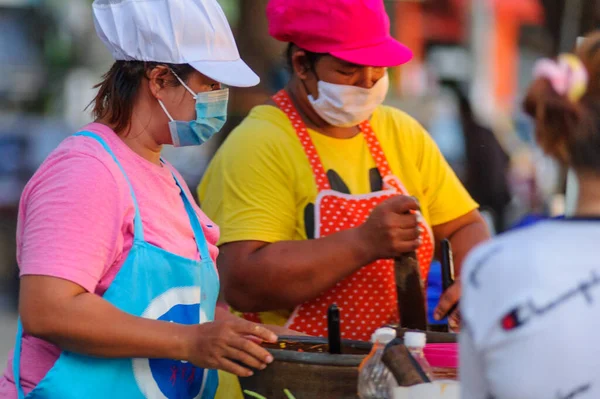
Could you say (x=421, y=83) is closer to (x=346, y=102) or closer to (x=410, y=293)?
(x=346, y=102)

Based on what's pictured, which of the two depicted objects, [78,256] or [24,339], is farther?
[24,339]

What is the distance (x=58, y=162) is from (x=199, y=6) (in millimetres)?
555

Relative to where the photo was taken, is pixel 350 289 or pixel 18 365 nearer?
pixel 18 365

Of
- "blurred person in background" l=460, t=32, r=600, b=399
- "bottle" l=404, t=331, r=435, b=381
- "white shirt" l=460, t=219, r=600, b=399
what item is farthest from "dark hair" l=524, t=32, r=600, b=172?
"bottle" l=404, t=331, r=435, b=381

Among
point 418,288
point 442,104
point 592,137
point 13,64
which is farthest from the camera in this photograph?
point 13,64

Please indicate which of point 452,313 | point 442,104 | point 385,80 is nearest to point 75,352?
point 452,313

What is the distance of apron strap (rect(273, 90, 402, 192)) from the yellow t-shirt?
0.05 ft

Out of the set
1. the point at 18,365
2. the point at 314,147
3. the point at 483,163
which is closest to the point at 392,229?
the point at 314,147

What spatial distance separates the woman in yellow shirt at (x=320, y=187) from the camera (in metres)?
3.01

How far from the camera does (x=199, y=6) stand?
2652 mm

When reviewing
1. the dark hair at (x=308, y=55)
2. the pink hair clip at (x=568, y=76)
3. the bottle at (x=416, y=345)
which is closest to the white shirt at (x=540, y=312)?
the pink hair clip at (x=568, y=76)

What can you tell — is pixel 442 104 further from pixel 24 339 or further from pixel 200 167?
pixel 24 339

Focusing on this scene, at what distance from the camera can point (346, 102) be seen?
316 centimetres

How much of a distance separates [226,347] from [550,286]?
35.2 inches
